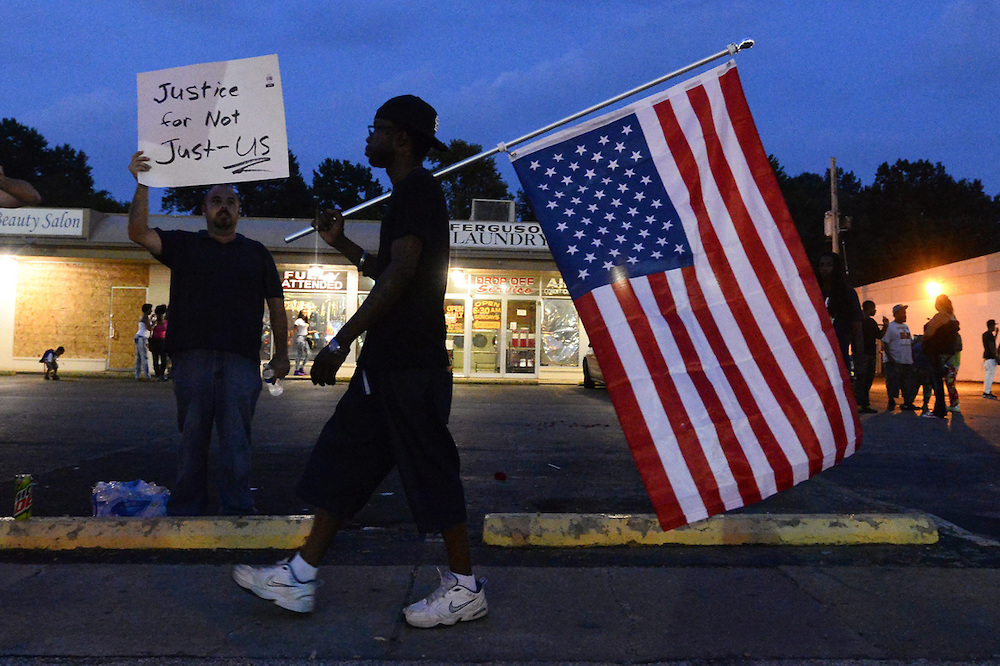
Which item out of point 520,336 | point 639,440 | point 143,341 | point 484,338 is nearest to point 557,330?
point 520,336

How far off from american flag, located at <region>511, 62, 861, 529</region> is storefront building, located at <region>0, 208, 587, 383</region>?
18511 millimetres

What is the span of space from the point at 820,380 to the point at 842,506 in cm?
246

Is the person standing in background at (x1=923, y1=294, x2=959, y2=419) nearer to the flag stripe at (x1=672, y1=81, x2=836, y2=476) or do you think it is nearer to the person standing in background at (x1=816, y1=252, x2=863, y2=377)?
the person standing in background at (x1=816, y1=252, x2=863, y2=377)

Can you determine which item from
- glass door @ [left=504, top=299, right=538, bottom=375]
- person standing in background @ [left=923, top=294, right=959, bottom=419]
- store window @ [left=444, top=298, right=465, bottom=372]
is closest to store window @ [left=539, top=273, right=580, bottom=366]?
glass door @ [left=504, top=299, right=538, bottom=375]

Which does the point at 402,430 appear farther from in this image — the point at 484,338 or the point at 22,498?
the point at 484,338

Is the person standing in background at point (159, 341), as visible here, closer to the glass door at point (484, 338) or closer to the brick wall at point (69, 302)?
the brick wall at point (69, 302)

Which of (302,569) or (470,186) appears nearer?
(302,569)

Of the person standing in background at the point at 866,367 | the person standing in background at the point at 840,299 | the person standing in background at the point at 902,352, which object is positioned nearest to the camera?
the person standing in background at the point at 840,299

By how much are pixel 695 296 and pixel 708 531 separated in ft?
4.97

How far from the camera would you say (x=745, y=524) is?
430cm

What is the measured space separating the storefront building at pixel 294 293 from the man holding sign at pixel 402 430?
18.9 m

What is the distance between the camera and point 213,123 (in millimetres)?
4316

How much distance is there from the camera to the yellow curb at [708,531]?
4254 mm

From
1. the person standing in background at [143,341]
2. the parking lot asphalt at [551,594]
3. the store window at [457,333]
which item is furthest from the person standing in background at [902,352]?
the person standing in background at [143,341]
